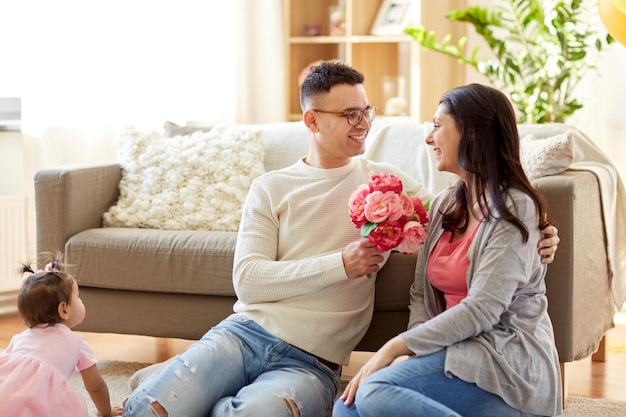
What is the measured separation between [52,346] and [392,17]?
2875 mm

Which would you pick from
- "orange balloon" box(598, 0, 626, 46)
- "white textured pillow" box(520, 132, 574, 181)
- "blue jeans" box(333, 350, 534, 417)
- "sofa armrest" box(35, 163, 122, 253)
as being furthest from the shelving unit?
"blue jeans" box(333, 350, 534, 417)

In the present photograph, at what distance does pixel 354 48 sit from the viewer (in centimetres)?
470

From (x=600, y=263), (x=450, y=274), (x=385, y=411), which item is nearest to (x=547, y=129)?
(x=600, y=263)

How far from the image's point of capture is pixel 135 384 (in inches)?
104

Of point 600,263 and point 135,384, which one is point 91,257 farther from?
point 600,263

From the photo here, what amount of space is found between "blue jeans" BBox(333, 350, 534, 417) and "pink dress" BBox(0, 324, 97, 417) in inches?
30.8

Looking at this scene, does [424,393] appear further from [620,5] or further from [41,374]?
[620,5]

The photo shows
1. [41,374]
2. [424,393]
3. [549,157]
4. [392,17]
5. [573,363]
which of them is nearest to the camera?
[424,393]

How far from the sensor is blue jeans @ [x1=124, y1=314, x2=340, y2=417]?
2139mm

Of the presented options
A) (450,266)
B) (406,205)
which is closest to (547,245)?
(450,266)

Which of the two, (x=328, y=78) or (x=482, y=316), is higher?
(x=328, y=78)

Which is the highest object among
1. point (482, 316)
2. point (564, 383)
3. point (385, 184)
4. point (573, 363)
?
point (385, 184)

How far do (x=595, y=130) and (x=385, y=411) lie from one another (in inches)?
111

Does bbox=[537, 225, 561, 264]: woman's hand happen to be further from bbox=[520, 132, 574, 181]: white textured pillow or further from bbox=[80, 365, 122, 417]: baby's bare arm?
bbox=[80, 365, 122, 417]: baby's bare arm
